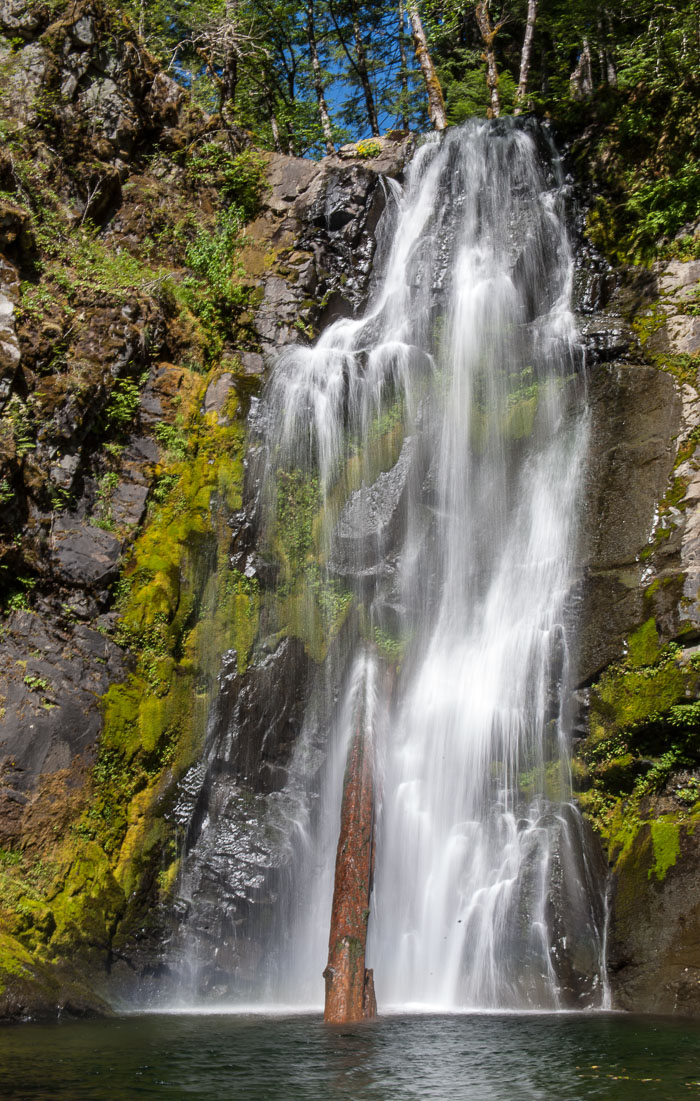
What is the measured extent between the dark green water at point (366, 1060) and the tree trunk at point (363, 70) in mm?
21523

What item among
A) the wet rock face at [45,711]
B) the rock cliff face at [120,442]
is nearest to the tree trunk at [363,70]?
the rock cliff face at [120,442]

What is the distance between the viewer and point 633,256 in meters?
12.7

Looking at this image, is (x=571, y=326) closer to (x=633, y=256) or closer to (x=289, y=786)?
(x=633, y=256)

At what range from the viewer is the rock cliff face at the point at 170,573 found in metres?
8.48

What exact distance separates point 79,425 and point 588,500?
681 centimetres

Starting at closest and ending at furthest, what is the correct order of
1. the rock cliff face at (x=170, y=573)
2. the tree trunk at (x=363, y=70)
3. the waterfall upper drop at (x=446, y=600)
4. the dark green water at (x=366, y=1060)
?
the dark green water at (x=366, y=1060), the waterfall upper drop at (x=446, y=600), the rock cliff face at (x=170, y=573), the tree trunk at (x=363, y=70)

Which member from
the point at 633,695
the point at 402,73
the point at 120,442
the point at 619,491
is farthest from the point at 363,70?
the point at 633,695

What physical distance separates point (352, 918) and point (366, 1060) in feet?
5.35

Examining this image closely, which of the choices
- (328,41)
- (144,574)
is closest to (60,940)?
(144,574)

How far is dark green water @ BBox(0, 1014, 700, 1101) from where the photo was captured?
172 inches

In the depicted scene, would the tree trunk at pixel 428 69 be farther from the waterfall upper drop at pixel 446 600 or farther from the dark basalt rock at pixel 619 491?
the dark basalt rock at pixel 619 491

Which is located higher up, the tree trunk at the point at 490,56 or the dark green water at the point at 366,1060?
the tree trunk at the point at 490,56

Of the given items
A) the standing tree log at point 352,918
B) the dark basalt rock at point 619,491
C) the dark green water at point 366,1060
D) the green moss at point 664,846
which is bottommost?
the dark green water at point 366,1060

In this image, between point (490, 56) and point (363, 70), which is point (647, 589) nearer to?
point (490, 56)
